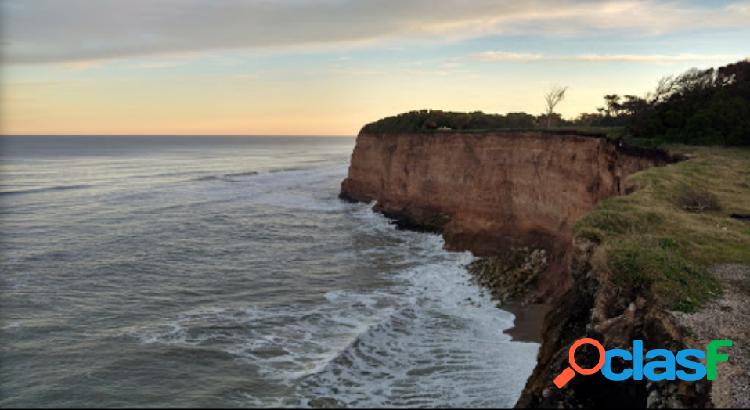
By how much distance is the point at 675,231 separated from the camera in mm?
13688

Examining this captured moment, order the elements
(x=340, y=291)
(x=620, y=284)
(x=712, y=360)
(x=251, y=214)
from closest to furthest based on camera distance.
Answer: (x=712, y=360), (x=620, y=284), (x=340, y=291), (x=251, y=214)

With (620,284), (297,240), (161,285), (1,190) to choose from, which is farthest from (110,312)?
(1,190)

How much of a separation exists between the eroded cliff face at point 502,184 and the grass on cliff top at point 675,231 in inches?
259

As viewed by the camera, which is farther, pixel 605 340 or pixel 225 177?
pixel 225 177

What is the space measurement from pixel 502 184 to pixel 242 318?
2142 cm

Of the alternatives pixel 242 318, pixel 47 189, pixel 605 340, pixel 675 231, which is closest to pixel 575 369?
pixel 605 340

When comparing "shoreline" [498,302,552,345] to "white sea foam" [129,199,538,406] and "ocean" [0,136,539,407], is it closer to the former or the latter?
"white sea foam" [129,199,538,406]

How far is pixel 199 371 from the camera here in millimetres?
16766

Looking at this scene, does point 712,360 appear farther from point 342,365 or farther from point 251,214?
point 251,214

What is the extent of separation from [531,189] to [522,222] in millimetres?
2123

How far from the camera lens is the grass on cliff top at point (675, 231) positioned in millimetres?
10617

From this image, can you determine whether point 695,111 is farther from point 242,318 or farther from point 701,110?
point 242,318

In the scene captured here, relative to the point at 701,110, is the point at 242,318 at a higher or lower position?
lower

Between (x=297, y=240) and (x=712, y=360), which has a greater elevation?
(x=712, y=360)
